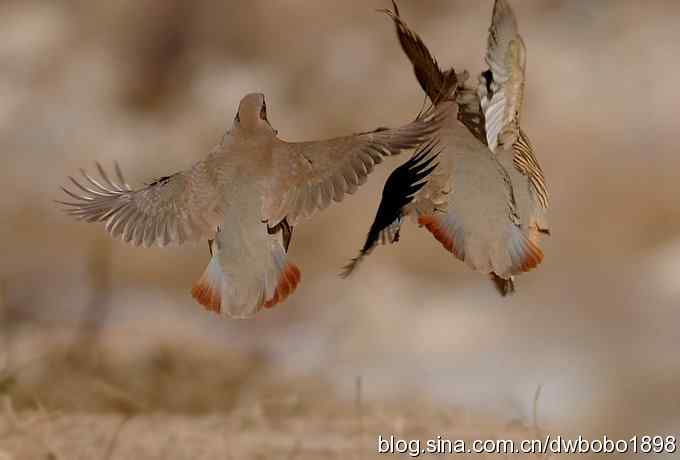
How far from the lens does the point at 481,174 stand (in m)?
1.01

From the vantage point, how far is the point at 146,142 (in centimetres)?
155

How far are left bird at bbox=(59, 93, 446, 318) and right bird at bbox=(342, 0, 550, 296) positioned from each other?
0.07 m

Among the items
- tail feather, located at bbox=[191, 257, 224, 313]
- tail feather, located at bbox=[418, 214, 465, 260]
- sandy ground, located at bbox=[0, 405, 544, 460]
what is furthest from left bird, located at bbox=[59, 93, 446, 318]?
sandy ground, located at bbox=[0, 405, 544, 460]

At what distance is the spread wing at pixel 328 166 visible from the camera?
897mm

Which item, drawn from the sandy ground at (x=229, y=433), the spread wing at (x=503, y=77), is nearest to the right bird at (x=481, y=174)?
the spread wing at (x=503, y=77)

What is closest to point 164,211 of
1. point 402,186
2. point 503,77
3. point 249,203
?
point 249,203

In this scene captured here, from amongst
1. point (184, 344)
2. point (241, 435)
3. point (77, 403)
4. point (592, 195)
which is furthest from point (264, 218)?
point (592, 195)

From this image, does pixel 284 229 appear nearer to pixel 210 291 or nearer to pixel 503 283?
pixel 210 291

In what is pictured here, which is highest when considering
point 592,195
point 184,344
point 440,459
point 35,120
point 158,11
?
point 158,11

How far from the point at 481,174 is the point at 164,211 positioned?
31 centimetres

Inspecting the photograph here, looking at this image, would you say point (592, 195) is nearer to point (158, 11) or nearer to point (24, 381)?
point (158, 11)

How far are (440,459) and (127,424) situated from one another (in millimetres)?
354

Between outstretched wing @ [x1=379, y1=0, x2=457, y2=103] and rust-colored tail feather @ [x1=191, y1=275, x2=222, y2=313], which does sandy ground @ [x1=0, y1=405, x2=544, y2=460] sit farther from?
outstretched wing @ [x1=379, y1=0, x2=457, y2=103]

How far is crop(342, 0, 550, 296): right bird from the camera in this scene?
3.15 feet
